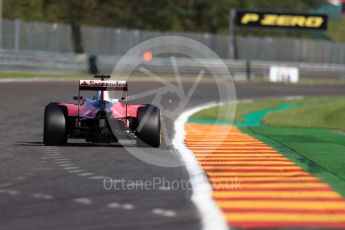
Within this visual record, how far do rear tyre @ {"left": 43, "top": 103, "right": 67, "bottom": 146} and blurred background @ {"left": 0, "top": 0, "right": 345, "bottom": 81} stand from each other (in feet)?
84.0

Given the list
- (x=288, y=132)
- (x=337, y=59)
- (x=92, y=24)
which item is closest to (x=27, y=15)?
(x=92, y=24)

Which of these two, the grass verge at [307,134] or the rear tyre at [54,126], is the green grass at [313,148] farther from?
the rear tyre at [54,126]

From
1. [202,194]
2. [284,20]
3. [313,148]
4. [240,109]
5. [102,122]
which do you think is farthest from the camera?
[284,20]

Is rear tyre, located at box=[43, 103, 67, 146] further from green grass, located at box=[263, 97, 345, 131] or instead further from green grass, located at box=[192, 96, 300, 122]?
green grass, located at box=[192, 96, 300, 122]

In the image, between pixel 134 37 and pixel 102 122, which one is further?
pixel 134 37

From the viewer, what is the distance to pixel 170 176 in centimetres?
1039

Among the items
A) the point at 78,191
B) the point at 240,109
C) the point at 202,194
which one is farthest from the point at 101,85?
the point at 240,109

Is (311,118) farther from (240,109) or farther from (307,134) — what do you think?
(307,134)

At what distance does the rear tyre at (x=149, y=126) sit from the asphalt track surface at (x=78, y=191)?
408 millimetres

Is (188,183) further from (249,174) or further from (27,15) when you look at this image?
(27,15)

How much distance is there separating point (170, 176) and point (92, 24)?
55767 millimetres

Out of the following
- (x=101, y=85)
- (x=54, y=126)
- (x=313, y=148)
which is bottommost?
(x=313, y=148)

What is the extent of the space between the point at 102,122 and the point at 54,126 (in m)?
0.77

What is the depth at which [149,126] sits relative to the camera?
13.2 metres
